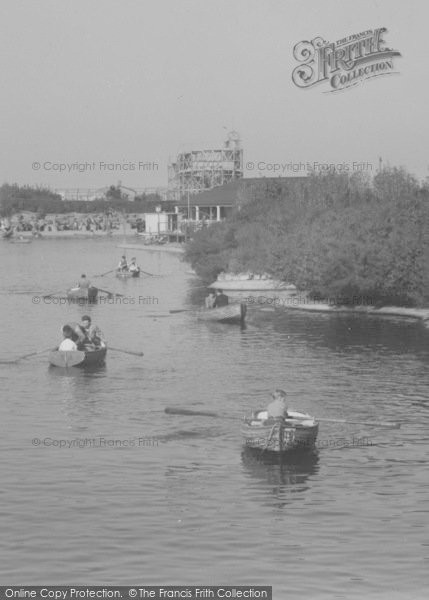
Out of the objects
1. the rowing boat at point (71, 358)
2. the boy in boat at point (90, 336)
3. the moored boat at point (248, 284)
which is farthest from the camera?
the moored boat at point (248, 284)

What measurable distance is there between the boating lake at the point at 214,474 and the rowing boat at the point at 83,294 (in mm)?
24445

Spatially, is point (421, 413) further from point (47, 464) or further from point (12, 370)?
point (12, 370)

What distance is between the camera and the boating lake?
27469 mm

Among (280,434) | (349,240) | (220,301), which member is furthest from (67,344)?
(349,240)

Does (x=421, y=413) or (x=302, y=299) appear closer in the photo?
(x=421, y=413)

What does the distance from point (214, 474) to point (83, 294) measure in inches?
2342

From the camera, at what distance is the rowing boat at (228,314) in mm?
77312

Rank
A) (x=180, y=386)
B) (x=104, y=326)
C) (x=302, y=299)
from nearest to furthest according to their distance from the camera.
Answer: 1. (x=180, y=386)
2. (x=104, y=326)
3. (x=302, y=299)

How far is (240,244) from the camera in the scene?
111438 millimetres

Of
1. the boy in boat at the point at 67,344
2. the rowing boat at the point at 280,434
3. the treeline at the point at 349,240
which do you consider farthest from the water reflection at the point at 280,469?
the treeline at the point at 349,240

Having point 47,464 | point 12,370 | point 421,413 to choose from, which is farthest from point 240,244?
point 47,464

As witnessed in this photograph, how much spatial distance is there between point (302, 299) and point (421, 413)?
47.5 m

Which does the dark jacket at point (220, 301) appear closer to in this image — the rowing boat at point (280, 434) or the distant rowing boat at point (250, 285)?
the distant rowing boat at point (250, 285)

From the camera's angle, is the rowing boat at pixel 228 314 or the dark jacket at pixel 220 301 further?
the dark jacket at pixel 220 301
